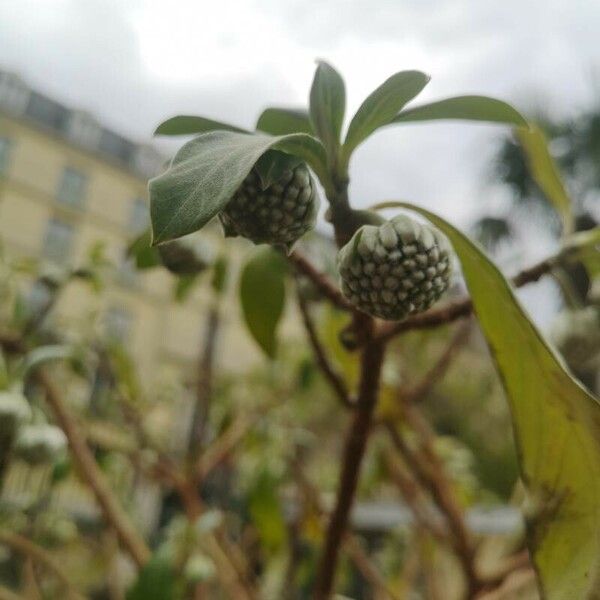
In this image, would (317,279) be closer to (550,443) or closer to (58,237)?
(550,443)

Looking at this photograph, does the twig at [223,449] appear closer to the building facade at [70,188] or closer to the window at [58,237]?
the building facade at [70,188]

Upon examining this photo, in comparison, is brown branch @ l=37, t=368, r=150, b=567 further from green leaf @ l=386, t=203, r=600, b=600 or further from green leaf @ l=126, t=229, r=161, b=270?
green leaf @ l=386, t=203, r=600, b=600

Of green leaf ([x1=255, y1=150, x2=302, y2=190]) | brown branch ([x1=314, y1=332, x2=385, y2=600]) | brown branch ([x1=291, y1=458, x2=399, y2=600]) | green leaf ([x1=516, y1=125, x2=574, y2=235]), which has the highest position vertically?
green leaf ([x1=516, y1=125, x2=574, y2=235])

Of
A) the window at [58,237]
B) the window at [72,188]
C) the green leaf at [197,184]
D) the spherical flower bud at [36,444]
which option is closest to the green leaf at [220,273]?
the spherical flower bud at [36,444]

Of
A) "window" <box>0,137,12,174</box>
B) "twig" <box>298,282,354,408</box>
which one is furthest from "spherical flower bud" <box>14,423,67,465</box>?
"window" <box>0,137,12,174</box>

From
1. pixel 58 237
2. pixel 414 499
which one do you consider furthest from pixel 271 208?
pixel 58 237

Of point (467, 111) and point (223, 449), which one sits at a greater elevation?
point (467, 111)

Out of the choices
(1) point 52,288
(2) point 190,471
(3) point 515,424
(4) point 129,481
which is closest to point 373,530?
(4) point 129,481

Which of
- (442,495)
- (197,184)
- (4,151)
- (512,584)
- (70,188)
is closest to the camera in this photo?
(197,184)
